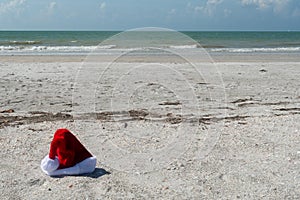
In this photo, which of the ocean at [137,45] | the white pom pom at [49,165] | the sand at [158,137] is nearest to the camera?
the sand at [158,137]

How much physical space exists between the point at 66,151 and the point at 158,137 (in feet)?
5.12

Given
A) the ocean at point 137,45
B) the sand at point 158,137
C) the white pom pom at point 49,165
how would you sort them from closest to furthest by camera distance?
the sand at point 158,137, the white pom pom at point 49,165, the ocean at point 137,45

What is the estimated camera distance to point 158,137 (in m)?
5.52

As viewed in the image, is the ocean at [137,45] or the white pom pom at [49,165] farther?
the ocean at [137,45]

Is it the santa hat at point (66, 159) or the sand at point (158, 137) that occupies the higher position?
the santa hat at point (66, 159)

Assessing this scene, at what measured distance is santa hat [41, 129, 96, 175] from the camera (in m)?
4.21

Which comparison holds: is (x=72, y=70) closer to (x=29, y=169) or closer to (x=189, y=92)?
(x=189, y=92)

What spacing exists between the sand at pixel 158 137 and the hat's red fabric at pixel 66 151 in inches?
7.1

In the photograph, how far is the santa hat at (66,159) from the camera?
4211 millimetres

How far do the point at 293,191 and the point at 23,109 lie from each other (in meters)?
4.89

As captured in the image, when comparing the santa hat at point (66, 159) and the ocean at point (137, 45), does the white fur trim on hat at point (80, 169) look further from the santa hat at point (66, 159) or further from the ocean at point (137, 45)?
the ocean at point (137, 45)

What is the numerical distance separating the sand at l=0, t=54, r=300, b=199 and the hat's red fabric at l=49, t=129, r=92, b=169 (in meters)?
0.18

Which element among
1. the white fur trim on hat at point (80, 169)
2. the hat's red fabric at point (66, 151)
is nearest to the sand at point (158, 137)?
the white fur trim on hat at point (80, 169)

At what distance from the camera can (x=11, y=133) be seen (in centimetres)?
564
